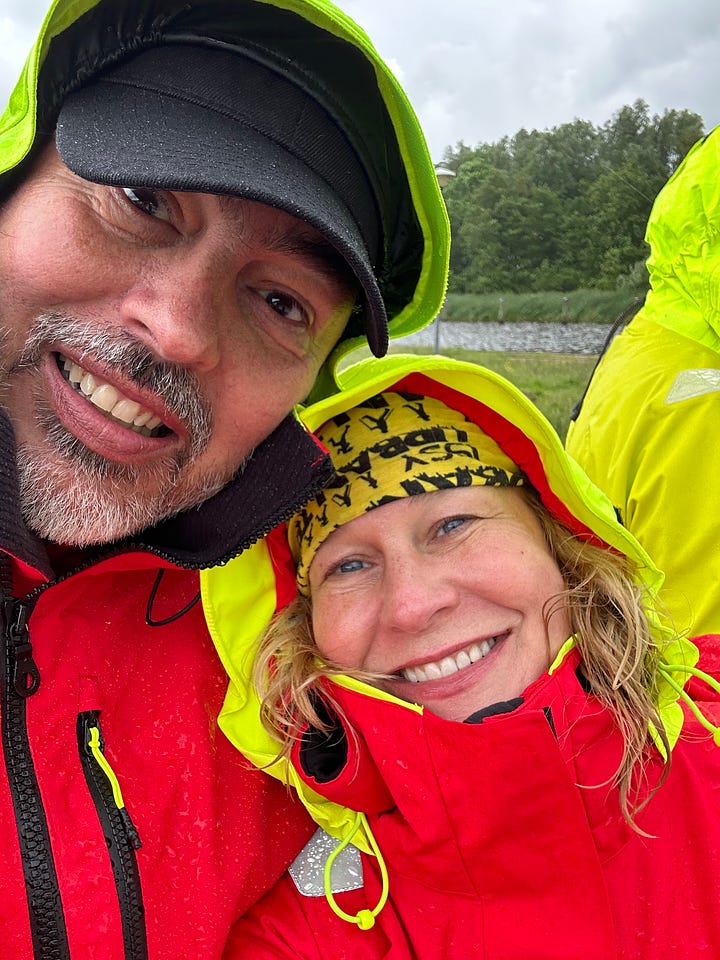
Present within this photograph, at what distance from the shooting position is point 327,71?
1.27m

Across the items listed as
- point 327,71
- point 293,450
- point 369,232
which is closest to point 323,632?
point 293,450

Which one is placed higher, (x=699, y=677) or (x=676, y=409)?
(x=676, y=409)

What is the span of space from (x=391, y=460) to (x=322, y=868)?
95 cm

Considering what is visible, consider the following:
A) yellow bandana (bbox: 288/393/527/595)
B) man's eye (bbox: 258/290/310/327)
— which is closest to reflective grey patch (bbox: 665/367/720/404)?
yellow bandana (bbox: 288/393/527/595)

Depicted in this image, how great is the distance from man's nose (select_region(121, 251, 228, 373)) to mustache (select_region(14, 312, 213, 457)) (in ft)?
0.08

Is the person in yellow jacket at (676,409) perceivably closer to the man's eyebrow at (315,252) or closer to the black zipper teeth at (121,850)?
the man's eyebrow at (315,252)

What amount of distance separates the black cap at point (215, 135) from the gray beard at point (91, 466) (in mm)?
310

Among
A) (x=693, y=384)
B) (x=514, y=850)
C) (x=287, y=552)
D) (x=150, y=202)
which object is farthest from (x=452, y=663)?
(x=693, y=384)

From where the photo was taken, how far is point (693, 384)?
2328 mm

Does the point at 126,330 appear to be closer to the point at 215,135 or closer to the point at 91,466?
the point at 91,466

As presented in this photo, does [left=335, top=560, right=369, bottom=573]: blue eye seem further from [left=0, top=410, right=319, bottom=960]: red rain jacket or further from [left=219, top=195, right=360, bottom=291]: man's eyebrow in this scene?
[left=219, top=195, right=360, bottom=291]: man's eyebrow

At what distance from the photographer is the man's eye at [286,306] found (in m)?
1.48

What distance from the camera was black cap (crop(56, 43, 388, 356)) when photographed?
3.64 feet

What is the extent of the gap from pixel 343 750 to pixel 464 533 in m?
0.61
